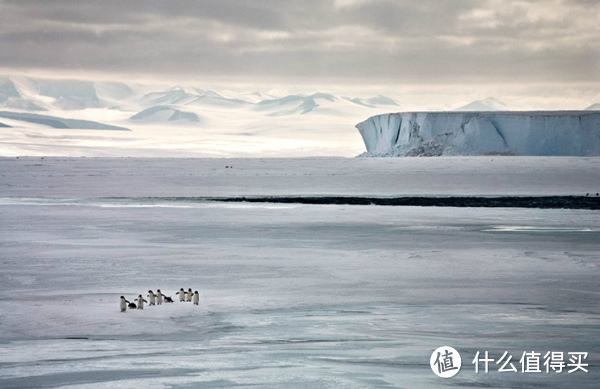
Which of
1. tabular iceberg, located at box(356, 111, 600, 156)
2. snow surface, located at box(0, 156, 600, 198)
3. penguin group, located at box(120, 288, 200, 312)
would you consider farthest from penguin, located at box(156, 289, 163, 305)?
tabular iceberg, located at box(356, 111, 600, 156)

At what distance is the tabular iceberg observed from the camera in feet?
319

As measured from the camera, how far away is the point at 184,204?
3916 centimetres

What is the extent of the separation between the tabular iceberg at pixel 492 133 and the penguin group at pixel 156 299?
85.6 meters

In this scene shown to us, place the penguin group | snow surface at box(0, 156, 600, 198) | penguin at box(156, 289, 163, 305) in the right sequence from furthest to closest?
snow surface at box(0, 156, 600, 198) → penguin at box(156, 289, 163, 305) → the penguin group

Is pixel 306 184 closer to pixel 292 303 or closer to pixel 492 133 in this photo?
pixel 492 133

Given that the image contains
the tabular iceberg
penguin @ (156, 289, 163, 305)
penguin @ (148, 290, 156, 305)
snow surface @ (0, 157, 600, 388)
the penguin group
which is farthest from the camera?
the tabular iceberg

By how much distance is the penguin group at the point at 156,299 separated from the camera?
12320 mm

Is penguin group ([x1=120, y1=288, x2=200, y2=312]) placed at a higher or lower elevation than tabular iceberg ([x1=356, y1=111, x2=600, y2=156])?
lower

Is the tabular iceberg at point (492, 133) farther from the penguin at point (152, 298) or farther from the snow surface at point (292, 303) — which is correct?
the penguin at point (152, 298)

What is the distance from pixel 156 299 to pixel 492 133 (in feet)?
289

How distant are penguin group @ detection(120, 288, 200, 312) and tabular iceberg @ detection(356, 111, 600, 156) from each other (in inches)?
3368

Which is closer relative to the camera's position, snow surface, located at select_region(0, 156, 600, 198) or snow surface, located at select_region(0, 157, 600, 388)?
snow surface, located at select_region(0, 157, 600, 388)

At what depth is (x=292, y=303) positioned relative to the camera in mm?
13062

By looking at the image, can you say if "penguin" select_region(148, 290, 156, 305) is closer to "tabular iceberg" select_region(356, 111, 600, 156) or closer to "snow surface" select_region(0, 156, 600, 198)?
A: "snow surface" select_region(0, 156, 600, 198)
